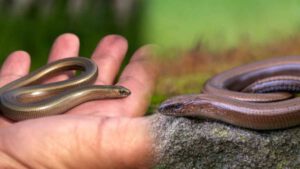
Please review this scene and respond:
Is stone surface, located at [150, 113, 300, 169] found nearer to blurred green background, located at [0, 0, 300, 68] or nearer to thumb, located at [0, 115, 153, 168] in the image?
thumb, located at [0, 115, 153, 168]

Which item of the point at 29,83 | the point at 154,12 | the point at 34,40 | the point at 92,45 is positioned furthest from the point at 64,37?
the point at 34,40

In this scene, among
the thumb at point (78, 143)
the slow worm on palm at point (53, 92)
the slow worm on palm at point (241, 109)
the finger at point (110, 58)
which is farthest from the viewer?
the finger at point (110, 58)

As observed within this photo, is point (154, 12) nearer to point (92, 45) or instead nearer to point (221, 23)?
point (221, 23)

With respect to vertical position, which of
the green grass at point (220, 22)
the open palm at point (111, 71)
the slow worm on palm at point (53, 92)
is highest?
the green grass at point (220, 22)

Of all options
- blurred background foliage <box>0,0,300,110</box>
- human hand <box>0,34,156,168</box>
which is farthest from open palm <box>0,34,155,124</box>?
human hand <box>0,34,156,168</box>

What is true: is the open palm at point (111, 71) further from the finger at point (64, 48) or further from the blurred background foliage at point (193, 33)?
the blurred background foliage at point (193, 33)

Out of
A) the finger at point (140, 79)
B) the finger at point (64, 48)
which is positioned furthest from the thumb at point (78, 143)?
the finger at point (64, 48)

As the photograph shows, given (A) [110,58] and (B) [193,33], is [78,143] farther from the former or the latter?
(B) [193,33]
